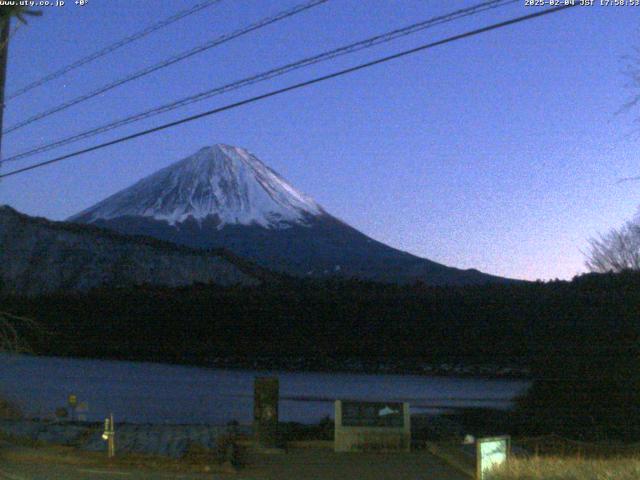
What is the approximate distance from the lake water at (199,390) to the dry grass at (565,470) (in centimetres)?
1055

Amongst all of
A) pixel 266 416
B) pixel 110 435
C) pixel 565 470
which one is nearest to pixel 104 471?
pixel 110 435

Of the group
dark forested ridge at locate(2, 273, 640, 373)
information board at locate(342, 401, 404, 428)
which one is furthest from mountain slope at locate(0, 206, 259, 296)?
information board at locate(342, 401, 404, 428)

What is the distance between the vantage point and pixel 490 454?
36.4 feet

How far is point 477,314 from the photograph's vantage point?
3403cm

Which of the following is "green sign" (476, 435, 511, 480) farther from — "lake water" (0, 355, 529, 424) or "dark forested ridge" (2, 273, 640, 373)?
"dark forested ridge" (2, 273, 640, 373)

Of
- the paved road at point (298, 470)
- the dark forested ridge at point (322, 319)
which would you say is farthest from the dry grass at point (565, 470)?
the dark forested ridge at point (322, 319)

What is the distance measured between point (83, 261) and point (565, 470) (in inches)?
1698

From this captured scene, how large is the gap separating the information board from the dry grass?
3.63 m

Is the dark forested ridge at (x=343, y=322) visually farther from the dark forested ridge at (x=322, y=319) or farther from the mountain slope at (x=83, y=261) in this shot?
the mountain slope at (x=83, y=261)

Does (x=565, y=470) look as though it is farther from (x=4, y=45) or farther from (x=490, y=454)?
(x=4, y=45)

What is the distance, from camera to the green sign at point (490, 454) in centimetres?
1080

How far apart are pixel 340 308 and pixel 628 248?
51.8 feet

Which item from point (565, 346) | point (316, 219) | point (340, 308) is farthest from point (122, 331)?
point (316, 219)

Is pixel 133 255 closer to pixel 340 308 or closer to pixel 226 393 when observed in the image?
pixel 340 308
